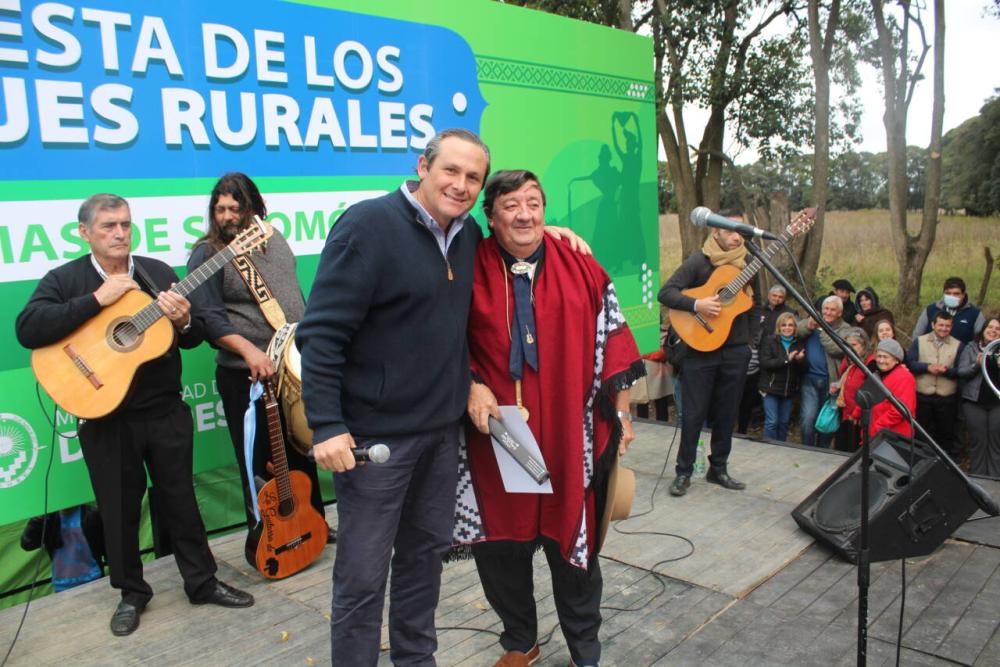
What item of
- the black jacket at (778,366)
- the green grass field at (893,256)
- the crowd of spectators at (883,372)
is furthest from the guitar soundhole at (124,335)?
the green grass field at (893,256)

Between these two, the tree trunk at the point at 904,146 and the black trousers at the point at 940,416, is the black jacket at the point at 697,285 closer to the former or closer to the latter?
the black trousers at the point at 940,416

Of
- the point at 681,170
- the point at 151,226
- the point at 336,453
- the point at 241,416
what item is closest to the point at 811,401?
the point at 241,416

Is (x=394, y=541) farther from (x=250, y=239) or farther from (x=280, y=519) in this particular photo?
(x=250, y=239)

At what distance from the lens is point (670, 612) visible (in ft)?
11.1

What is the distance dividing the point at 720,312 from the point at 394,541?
300cm

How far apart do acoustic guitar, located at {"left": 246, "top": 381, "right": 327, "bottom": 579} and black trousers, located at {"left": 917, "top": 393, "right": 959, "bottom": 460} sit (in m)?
4.68

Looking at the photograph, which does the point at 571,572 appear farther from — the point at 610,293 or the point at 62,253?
the point at 62,253

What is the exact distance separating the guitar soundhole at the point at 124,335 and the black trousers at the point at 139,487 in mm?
314

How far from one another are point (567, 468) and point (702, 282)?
277 cm

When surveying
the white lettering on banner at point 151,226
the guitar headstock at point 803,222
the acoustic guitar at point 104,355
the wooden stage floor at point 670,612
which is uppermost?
the white lettering on banner at point 151,226

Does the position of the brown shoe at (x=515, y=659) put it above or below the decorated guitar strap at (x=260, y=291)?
below

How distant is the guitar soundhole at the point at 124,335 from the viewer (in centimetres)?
317

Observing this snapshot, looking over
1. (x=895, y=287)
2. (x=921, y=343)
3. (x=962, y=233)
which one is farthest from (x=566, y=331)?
(x=962, y=233)

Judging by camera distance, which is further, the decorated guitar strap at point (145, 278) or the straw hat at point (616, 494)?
the decorated guitar strap at point (145, 278)
